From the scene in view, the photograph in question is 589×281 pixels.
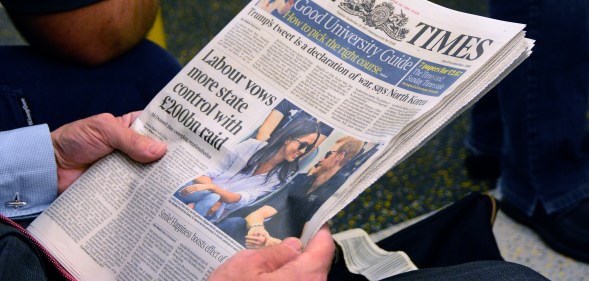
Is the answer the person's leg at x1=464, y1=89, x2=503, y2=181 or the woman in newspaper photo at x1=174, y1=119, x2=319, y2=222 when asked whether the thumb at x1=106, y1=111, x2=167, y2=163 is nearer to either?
the woman in newspaper photo at x1=174, y1=119, x2=319, y2=222

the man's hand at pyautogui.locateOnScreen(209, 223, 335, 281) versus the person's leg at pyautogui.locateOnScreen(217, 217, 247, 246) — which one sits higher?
the man's hand at pyautogui.locateOnScreen(209, 223, 335, 281)

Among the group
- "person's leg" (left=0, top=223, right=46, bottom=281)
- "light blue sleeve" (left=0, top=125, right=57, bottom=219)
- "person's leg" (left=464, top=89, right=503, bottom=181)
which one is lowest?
"person's leg" (left=464, top=89, right=503, bottom=181)

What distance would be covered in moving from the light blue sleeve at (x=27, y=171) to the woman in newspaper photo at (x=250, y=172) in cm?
17

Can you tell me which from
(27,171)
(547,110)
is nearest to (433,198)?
(547,110)

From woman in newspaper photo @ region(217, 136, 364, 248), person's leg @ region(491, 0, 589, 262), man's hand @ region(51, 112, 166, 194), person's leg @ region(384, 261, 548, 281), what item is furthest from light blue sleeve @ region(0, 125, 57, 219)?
person's leg @ region(491, 0, 589, 262)

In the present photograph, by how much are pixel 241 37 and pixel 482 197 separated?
38cm

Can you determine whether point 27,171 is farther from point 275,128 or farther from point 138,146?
point 275,128

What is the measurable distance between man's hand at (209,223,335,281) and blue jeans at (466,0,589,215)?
2.02ft

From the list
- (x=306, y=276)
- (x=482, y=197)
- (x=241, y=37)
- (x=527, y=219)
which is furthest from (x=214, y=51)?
(x=527, y=219)

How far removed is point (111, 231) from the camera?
576 mm

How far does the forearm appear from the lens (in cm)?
74

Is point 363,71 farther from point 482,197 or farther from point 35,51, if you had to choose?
point 35,51

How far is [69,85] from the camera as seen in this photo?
2.55ft

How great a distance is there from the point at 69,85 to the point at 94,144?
6.9 inches
